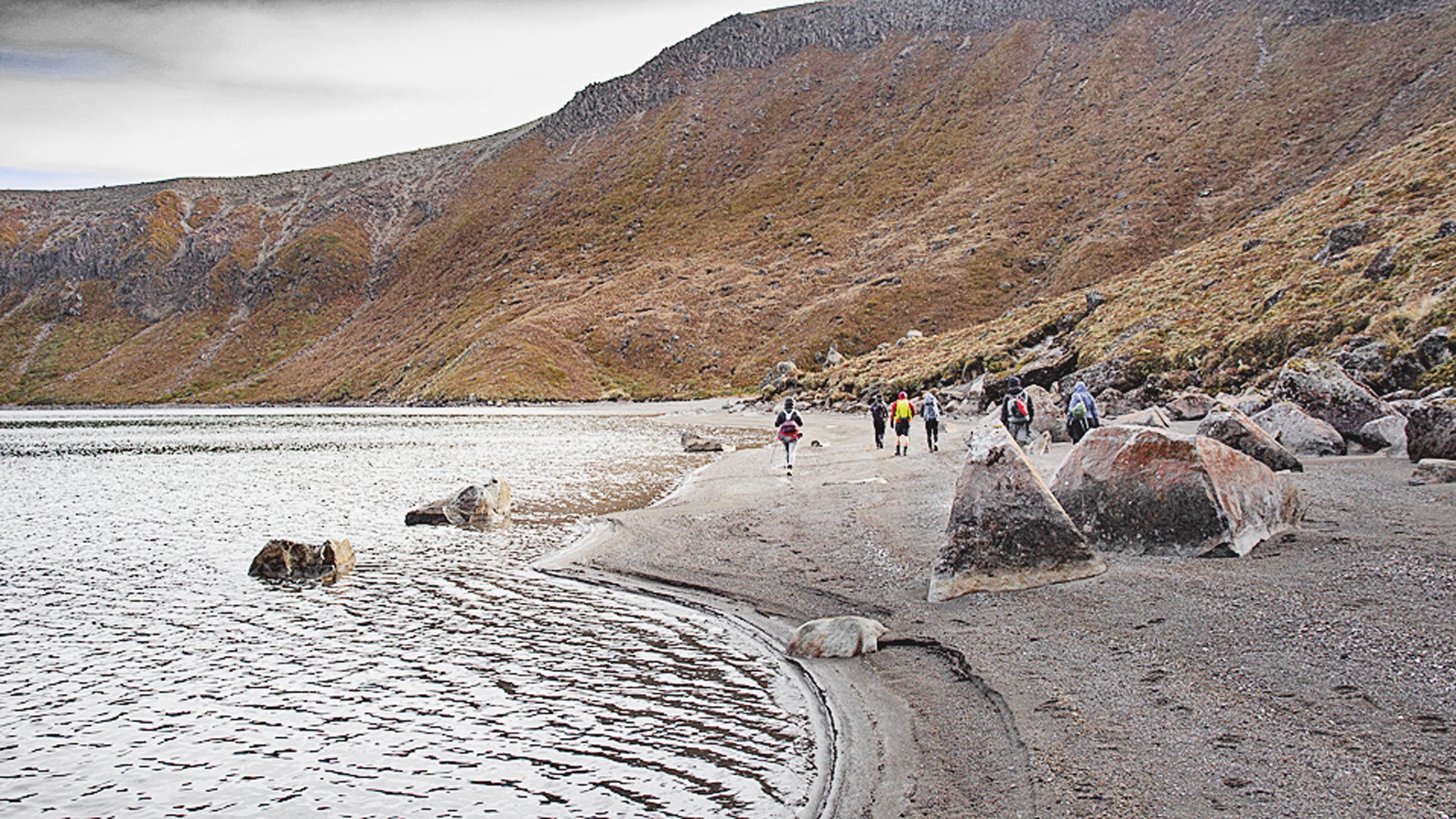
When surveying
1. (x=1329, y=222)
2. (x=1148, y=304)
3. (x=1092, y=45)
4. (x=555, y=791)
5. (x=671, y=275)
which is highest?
(x=1092, y=45)

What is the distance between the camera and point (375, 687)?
1035cm

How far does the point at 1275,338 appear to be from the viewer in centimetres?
3803

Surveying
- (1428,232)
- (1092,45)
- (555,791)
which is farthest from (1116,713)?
Result: (1092,45)

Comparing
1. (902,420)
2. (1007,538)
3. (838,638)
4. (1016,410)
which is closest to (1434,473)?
(1007,538)

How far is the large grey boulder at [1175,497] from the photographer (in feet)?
39.3

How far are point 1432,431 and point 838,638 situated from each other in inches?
642

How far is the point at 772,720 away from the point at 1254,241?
6369 centimetres

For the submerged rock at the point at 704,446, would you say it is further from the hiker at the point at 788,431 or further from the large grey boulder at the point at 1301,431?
the large grey boulder at the point at 1301,431

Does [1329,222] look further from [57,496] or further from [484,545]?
[57,496]

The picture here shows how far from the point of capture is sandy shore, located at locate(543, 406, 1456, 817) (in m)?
6.19

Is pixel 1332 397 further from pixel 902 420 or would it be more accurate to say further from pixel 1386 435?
pixel 902 420

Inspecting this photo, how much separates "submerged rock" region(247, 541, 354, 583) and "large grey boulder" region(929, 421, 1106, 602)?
478 inches

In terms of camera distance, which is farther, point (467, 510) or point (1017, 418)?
point (1017, 418)

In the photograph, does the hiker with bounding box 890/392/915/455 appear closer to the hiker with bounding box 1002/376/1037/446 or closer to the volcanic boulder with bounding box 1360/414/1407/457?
the hiker with bounding box 1002/376/1037/446
